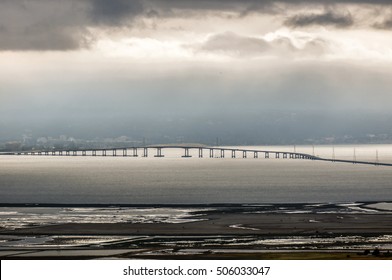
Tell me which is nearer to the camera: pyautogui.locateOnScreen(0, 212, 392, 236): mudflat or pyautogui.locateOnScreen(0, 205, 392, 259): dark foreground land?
pyautogui.locateOnScreen(0, 205, 392, 259): dark foreground land

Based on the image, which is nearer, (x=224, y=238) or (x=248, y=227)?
(x=224, y=238)

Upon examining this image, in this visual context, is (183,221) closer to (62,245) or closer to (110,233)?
(110,233)

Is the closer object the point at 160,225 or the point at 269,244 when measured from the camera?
the point at 269,244

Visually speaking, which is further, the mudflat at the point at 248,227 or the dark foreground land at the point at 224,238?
the mudflat at the point at 248,227
